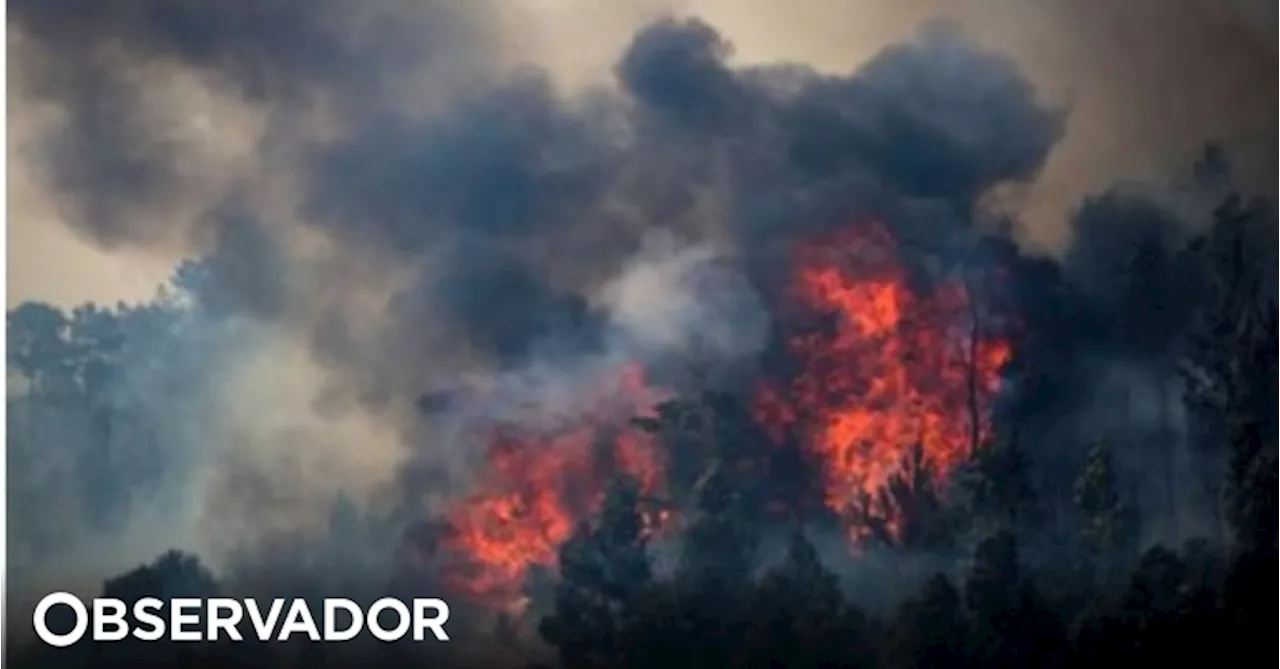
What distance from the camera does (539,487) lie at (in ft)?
11.4

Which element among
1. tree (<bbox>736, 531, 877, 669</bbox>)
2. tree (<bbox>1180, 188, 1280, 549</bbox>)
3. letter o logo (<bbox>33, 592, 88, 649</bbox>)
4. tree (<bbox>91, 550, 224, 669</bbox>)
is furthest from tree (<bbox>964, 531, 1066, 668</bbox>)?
letter o logo (<bbox>33, 592, 88, 649</bbox>)

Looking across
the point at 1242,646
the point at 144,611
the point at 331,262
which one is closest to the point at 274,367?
the point at 331,262

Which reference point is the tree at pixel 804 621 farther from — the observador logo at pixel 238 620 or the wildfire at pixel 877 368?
the observador logo at pixel 238 620

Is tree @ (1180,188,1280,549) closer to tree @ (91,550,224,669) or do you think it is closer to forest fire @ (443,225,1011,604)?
forest fire @ (443,225,1011,604)

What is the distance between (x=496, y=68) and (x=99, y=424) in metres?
1.15

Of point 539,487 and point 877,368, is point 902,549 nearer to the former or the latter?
point 877,368

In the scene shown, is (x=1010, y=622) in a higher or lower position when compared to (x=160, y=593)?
lower

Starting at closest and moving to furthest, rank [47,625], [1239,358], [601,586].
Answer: [47,625], [601,586], [1239,358]

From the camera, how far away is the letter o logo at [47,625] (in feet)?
11.0

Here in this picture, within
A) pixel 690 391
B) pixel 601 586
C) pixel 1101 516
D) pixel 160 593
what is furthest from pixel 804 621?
pixel 160 593

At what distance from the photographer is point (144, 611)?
3.39 meters

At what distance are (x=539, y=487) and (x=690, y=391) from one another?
392 millimetres

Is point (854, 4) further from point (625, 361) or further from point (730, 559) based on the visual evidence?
point (730, 559)

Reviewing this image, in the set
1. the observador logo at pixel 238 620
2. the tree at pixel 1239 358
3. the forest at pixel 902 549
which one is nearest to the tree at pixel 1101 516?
the forest at pixel 902 549
